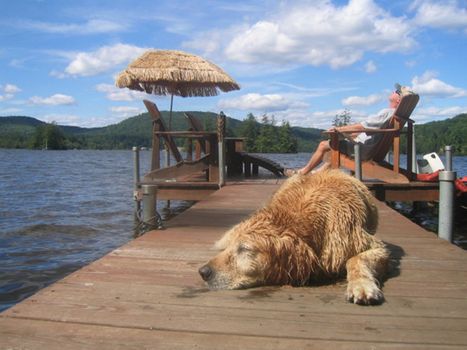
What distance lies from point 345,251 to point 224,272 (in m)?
0.84

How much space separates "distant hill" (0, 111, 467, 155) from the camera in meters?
70.8

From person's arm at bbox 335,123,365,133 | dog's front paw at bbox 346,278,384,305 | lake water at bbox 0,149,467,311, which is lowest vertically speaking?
lake water at bbox 0,149,467,311

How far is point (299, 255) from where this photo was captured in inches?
115

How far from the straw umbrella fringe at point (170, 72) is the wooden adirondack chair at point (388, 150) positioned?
449 centimetres

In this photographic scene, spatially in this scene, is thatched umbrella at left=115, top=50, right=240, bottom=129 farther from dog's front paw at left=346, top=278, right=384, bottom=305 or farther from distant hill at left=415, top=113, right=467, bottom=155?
distant hill at left=415, top=113, right=467, bottom=155

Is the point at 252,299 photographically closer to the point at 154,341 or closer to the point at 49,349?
the point at 154,341

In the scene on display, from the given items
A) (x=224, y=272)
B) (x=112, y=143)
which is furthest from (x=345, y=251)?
(x=112, y=143)

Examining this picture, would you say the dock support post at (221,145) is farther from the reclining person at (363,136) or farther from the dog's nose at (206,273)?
the dog's nose at (206,273)

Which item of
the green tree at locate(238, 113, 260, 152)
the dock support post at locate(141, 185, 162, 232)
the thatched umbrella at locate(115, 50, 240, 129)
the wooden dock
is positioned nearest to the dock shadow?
the wooden dock

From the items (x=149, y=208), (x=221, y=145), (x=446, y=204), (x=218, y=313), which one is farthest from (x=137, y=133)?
(x=218, y=313)

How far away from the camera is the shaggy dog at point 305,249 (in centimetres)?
287

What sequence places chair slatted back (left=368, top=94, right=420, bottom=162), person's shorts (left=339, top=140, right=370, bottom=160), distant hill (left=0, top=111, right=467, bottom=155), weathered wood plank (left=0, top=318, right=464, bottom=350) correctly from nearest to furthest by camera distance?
weathered wood plank (left=0, top=318, right=464, bottom=350) → chair slatted back (left=368, top=94, right=420, bottom=162) → person's shorts (left=339, top=140, right=370, bottom=160) → distant hill (left=0, top=111, right=467, bottom=155)

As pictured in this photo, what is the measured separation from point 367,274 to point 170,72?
977cm

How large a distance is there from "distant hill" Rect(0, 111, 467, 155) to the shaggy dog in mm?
66497
